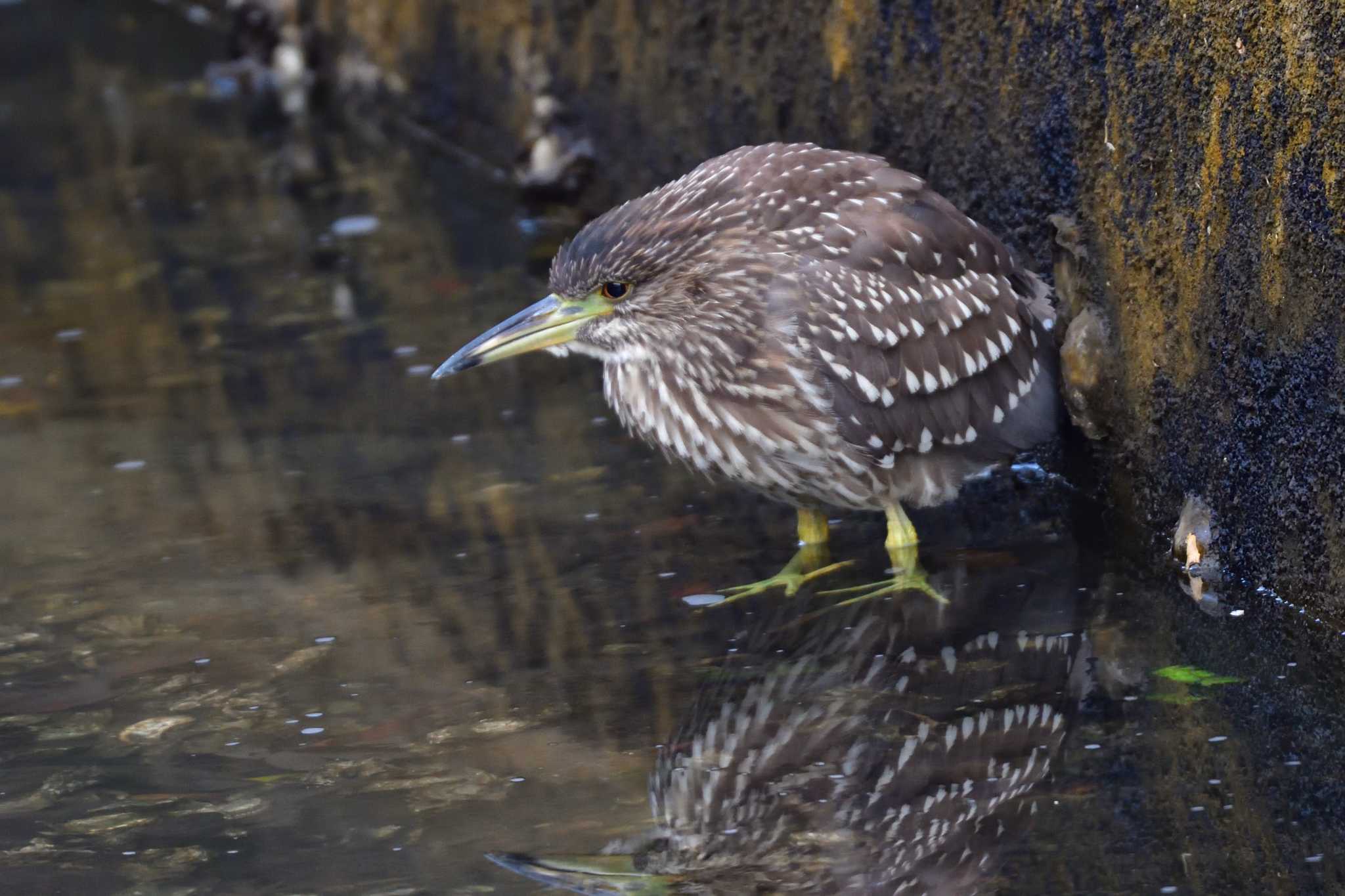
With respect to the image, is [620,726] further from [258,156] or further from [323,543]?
[258,156]

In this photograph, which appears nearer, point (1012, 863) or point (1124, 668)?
point (1012, 863)

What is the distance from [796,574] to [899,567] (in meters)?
0.27

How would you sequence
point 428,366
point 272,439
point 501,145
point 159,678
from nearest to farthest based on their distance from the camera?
point 159,678 < point 272,439 < point 428,366 < point 501,145

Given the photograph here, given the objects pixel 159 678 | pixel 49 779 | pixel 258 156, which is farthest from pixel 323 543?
pixel 258 156

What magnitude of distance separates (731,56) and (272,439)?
213 cm

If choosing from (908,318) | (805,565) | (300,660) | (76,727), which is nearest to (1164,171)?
(908,318)

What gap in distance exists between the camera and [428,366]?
627 cm

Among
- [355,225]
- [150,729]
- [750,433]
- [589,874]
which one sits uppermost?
[355,225]

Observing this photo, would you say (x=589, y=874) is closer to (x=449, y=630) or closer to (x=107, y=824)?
(x=107, y=824)

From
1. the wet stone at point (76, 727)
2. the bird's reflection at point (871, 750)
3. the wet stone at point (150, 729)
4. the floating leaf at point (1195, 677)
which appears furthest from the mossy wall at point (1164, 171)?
the wet stone at point (76, 727)

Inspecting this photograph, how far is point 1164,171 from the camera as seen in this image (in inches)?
167

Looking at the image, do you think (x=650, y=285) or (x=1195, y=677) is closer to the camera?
(x=1195, y=677)

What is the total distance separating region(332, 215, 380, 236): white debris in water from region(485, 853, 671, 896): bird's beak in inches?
195

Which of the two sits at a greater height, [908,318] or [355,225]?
[355,225]
